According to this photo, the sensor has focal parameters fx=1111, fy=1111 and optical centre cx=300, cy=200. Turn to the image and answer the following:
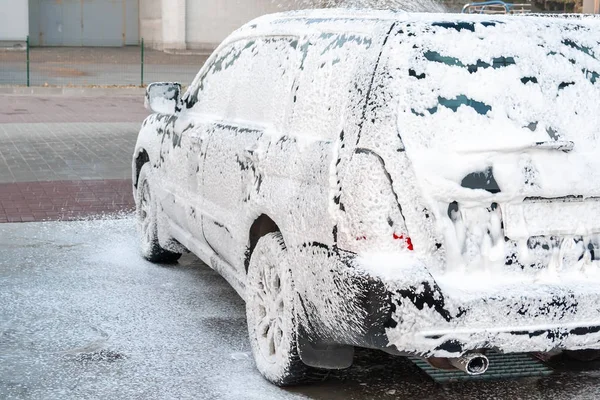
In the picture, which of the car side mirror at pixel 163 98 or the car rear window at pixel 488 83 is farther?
the car side mirror at pixel 163 98

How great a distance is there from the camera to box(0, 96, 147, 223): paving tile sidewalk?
34.7 ft

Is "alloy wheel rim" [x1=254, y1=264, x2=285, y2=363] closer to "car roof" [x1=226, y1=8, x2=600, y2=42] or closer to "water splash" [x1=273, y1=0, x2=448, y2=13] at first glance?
"car roof" [x1=226, y1=8, x2=600, y2=42]

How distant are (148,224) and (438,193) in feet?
12.9

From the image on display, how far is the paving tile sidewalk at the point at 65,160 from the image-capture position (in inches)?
416

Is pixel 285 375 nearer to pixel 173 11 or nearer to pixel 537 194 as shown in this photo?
pixel 537 194

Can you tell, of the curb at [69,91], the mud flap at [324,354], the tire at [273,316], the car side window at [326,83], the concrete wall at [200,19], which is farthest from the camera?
the concrete wall at [200,19]

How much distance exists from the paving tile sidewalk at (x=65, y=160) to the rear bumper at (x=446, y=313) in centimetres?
585

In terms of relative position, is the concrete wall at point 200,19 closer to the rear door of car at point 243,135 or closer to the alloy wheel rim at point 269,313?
the rear door of car at point 243,135

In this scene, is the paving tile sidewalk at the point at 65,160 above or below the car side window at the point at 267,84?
below

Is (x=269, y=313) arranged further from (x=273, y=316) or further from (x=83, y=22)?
(x=83, y=22)

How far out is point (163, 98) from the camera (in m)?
7.27

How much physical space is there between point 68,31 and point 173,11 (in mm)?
4307

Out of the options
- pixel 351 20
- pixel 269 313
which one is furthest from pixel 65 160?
pixel 351 20

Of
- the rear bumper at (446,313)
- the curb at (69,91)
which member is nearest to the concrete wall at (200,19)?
the curb at (69,91)
